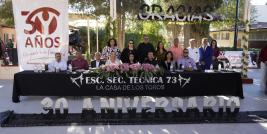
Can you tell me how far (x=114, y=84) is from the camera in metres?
6.89

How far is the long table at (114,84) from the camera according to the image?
6.89 m

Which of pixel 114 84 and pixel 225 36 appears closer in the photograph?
pixel 114 84

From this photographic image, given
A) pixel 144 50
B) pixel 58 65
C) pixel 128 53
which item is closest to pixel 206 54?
pixel 144 50

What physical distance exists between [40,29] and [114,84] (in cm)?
276

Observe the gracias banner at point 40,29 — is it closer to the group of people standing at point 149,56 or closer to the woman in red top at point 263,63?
the group of people standing at point 149,56

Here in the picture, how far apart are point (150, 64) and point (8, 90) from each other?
409cm

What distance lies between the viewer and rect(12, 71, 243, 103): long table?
6891 millimetres

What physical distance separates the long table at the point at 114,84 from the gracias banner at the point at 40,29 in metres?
1.50

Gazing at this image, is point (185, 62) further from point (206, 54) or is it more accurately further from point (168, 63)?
point (206, 54)

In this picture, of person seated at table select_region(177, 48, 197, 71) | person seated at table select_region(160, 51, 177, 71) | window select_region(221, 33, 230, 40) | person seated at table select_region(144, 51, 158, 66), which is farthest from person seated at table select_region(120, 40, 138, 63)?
window select_region(221, 33, 230, 40)

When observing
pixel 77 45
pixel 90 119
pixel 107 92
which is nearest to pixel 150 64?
pixel 107 92

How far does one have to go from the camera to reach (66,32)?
835 cm

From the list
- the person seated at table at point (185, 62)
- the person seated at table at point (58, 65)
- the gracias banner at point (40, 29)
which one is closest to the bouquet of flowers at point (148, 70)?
the person seated at table at point (185, 62)

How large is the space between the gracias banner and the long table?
1500 millimetres
